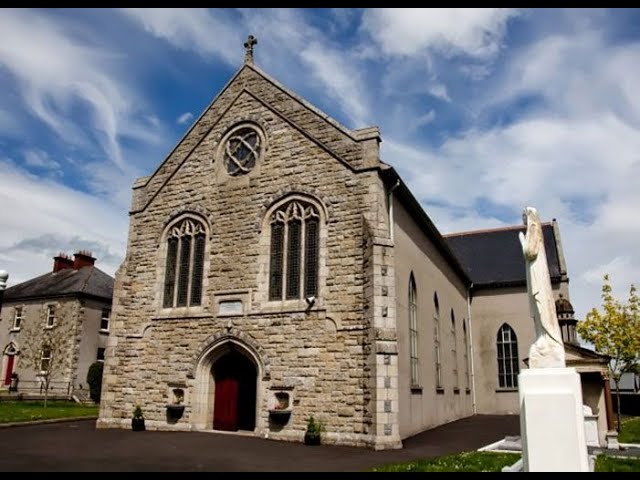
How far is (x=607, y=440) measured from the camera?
1405cm

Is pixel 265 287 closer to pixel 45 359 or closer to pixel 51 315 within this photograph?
pixel 45 359

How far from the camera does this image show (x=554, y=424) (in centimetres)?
727

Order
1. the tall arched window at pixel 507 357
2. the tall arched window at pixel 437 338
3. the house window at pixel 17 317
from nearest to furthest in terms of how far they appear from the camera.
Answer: the tall arched window at pixel 437 338 → the tall arched window at pixel 507 357 → the house window at pixel 17 317

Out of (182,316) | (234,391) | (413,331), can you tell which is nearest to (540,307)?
(413,331)

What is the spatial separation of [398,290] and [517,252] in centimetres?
1936

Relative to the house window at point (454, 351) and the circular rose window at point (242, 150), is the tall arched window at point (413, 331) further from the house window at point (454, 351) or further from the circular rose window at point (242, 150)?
the house window at point (454, 351)

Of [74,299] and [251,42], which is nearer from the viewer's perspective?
[251,42]

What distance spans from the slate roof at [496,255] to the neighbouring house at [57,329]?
2244 cm

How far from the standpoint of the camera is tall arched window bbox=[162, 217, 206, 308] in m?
18.1

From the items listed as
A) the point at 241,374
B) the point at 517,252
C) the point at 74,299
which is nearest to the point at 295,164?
the point at 241,374

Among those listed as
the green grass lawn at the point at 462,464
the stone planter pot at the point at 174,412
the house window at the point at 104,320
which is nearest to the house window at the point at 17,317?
the house window at the point at 104,320

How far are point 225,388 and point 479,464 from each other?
9.22 metres

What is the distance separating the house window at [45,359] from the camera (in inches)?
1300

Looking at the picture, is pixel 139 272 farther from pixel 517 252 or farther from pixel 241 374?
pixel 517 252
